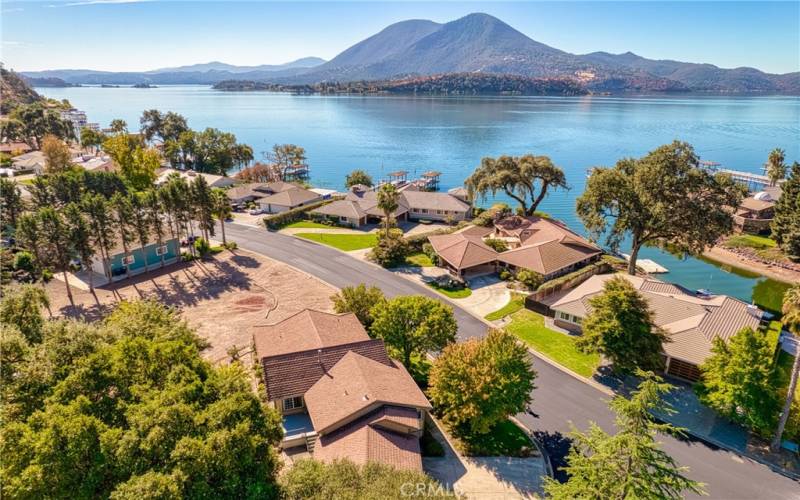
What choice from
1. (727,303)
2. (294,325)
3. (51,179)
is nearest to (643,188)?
(727,303)

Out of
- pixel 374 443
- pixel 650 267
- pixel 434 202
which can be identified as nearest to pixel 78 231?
pixel 374 443

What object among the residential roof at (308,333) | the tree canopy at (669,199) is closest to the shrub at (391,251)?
the residential roof at (308,333)

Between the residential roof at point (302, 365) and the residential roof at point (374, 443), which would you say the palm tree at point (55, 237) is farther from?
the residential roof at point (374, 443)

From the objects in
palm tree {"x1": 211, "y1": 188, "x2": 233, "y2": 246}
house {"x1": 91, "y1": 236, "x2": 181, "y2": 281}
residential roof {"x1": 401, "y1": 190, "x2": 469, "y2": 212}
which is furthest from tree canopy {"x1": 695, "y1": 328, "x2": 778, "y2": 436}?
house {"x1": 91, "y1": 236, "x2": 181, "y2": 281}

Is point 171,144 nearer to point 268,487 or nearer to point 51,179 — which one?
point 51,179

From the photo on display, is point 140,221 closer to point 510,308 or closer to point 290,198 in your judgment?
point 290,198

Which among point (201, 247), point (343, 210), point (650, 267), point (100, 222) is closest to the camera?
point (100, 222)
